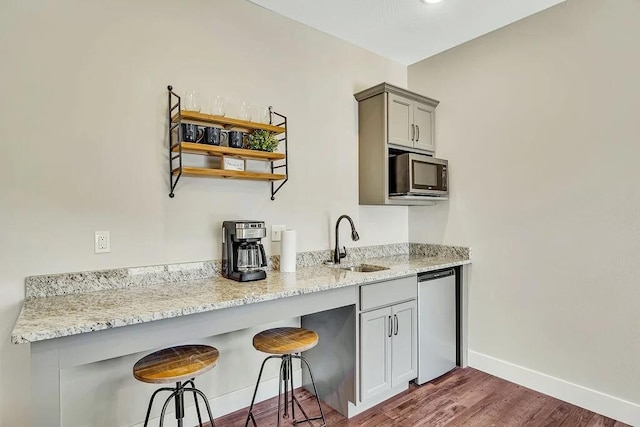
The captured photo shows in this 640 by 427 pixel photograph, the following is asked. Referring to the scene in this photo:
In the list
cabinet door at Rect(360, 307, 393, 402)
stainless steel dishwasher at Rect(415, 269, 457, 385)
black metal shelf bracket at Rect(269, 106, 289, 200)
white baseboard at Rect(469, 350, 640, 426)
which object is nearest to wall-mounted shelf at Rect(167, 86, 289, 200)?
black metal shelf bracket at Rect(269, 106, 289, 200)

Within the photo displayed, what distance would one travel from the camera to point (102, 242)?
1.87 metres

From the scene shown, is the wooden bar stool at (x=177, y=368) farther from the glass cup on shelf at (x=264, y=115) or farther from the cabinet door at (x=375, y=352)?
the glass cup on shelf at (x=264, y=115)

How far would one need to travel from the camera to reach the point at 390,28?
9.07ft

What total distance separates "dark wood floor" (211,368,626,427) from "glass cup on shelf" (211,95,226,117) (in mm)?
1882

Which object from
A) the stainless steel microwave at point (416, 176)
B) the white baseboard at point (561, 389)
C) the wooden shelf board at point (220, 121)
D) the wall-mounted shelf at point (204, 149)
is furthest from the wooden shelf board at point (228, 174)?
the white baseboard at point (561, 389)

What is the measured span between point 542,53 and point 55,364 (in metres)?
3.31

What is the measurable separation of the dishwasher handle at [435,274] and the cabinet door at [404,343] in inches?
7.4

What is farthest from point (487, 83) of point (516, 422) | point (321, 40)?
point (516, 422)

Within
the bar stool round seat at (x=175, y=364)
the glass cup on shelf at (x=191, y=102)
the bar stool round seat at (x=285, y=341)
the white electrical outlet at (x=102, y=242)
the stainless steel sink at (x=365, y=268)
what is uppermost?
the glass cup on shelf at (x=191, y=102)

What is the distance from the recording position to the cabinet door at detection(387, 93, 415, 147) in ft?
9.30

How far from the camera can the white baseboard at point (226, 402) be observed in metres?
2.03

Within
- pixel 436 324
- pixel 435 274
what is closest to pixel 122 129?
pixel 435 274

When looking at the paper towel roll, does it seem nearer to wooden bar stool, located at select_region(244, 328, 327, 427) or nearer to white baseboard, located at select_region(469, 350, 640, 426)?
wooden bar stool, located at select_region(244, 328, 327, 427)

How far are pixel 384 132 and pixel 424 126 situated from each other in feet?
1.78
